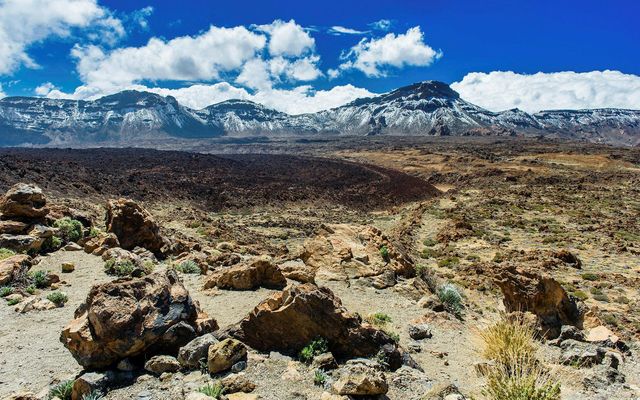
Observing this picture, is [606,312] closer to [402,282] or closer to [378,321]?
[402,282]

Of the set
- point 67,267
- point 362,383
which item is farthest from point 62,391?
point 67,267

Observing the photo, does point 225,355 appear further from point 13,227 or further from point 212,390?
point 13,227

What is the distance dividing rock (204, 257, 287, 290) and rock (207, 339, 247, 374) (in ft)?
14.1

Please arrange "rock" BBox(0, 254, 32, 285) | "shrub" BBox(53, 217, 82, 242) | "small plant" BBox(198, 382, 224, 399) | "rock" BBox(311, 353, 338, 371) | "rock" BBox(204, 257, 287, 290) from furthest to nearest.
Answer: "shrub" BBox(53, 217, 82, 242), "rock" BBox(204, 257, 287, 290), "rock" BBox(0, 254, 32, 285), "rock" BBox(311, 353, 338, 371), "small plant" BBox(198, 382, 224, 399)

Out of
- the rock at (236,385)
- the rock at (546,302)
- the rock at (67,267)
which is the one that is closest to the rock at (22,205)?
the rock at (67,267)

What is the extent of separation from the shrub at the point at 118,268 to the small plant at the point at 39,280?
1.50 metres

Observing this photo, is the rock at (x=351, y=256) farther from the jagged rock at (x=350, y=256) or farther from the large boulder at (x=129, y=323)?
the large boulder at (x=129, y=323)

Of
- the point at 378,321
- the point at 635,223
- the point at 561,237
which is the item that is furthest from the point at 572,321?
the point at 635,223

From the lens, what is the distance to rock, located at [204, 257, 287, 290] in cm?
1121

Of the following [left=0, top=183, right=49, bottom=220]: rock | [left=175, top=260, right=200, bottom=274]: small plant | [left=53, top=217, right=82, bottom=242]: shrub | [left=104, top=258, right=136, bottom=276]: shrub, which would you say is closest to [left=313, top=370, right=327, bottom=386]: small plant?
[left=104, top=258, right=136, bottom=276]: shrub

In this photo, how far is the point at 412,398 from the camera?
253 inches

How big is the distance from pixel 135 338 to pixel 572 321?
944 cm

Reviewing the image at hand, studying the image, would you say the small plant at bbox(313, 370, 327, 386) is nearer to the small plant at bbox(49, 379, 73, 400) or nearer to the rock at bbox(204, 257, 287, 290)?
the small plant at bbox(49, 379, 73, 400)

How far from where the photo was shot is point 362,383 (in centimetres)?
605
